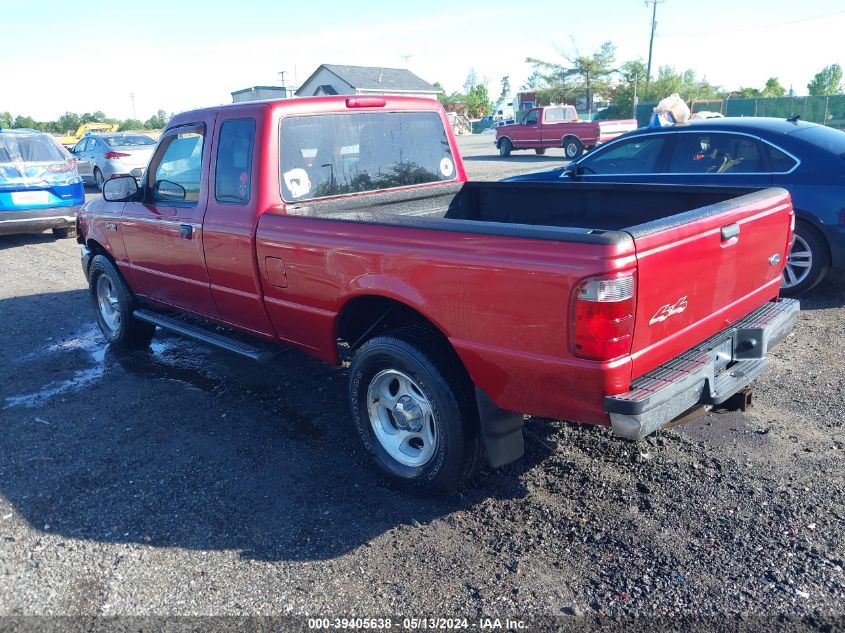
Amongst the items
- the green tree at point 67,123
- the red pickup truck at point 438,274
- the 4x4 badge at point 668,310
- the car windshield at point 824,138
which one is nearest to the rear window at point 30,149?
the red pickup truck at point 438,274

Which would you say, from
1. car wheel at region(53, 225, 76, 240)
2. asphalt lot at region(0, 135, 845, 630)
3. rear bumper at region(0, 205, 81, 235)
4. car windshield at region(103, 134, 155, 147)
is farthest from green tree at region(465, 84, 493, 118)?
asphalt lot at region(0, 135, 845, 630)

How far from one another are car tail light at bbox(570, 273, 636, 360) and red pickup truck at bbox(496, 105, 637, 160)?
22.1 metres

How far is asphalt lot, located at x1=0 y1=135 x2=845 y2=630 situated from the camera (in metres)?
2.79

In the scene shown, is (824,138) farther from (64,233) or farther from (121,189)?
(64,233)

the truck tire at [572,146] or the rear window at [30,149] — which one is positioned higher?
the rear window at [30,149]

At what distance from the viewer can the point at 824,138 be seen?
6.33m

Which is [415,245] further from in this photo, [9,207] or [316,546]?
[9,207]

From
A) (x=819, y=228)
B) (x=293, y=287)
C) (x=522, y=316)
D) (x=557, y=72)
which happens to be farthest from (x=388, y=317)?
(x=557, y=72)

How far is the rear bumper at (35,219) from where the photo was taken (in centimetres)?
1051

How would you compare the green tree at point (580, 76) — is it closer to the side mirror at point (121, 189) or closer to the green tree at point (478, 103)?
the green tree at point (478, 103)

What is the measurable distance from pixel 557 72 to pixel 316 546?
6270 cm

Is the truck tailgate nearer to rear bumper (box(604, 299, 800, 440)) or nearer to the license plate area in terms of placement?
rear bumper (box(604, 299, 800, 440))

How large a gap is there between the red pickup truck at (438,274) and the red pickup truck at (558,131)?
20.3 metres

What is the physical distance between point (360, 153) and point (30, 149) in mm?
8690
